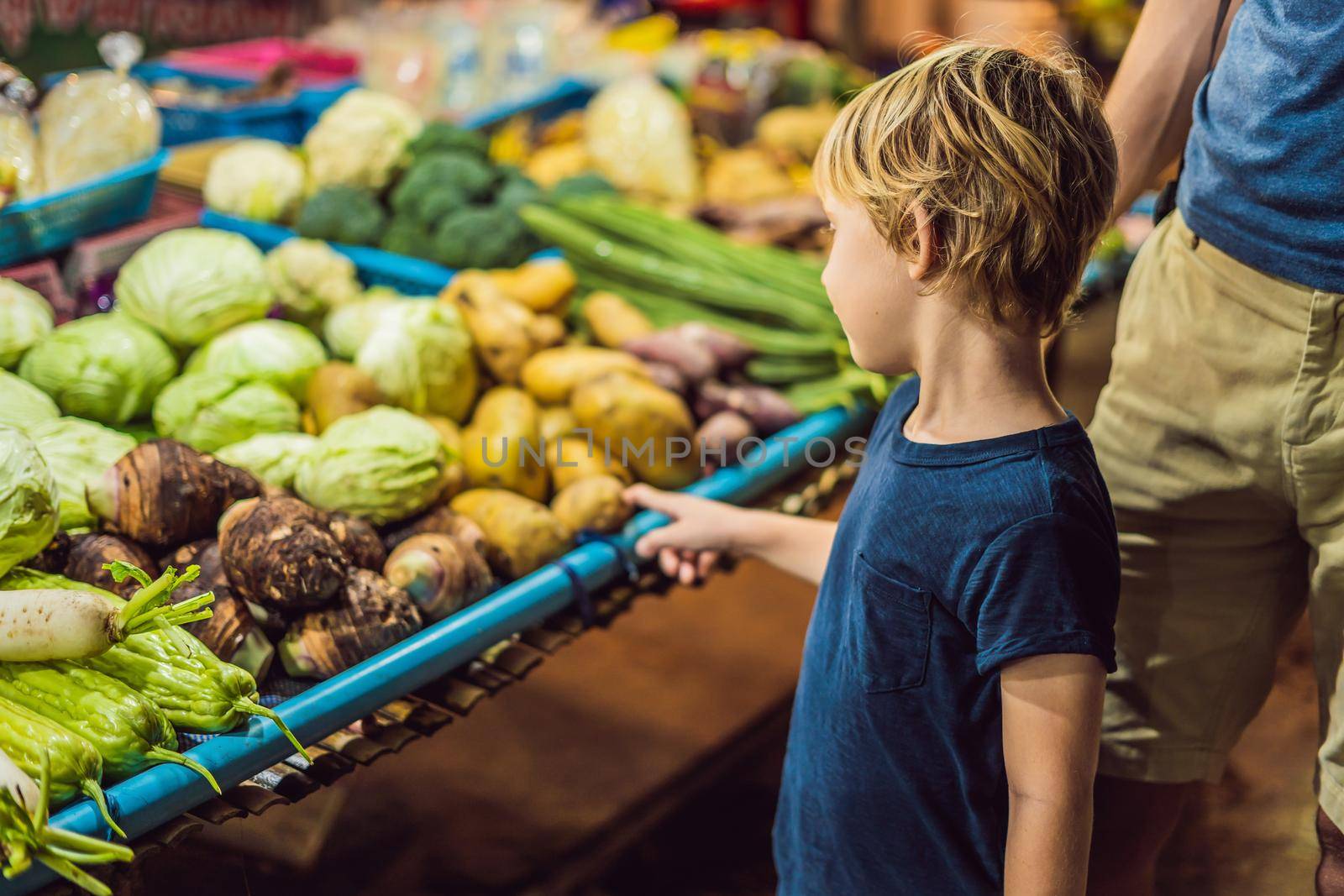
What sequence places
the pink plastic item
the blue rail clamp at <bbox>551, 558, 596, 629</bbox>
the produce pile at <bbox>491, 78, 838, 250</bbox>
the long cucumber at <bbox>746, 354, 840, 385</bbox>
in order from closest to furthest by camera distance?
1. the blue rail clamp at <bbox>551, 558, 596, 629</bbox>
2. the long cucumber at <bbox>746, 354, 840, 385</bbox>
3. the produce pile at <bbox>491, 78, 838, 250</bbox>
4. the pink plastic item

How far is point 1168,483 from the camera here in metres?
1.50

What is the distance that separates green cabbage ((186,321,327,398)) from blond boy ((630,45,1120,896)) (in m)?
1.25

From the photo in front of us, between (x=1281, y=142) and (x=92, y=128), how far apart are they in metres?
2.29

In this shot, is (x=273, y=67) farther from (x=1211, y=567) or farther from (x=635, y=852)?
(x=1211, y=567)

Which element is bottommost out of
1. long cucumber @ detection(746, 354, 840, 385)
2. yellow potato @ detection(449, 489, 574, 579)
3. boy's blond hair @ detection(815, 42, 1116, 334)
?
yellow potato @ detection(449, 489, 574, 579)

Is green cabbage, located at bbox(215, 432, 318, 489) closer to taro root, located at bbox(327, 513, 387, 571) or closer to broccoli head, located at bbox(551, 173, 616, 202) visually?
taro root, located at bbox(327, 513, 387, 571)

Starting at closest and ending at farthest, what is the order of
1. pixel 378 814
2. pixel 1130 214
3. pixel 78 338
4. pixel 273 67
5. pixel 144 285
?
pixel 78 338 → pixel 144 285 → pixel 378 814 → pixel 273 67 → pixel 1130 214

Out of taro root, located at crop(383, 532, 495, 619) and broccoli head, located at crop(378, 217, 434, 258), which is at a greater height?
broccoli head, located at crop(378, 217, 434, 258)

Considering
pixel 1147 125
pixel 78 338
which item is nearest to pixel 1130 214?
pixel 1147 125

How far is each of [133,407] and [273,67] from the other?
1.88 m

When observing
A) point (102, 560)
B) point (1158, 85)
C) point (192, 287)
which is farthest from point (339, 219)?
point (1158, 85)

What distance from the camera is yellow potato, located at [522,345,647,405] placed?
219 centimetres

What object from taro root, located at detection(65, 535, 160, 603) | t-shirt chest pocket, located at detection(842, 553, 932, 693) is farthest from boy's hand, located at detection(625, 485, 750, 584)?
taro root, located at detection(65, 535, 160, 603)

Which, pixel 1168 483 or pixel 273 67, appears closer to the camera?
pixel 1168 483
